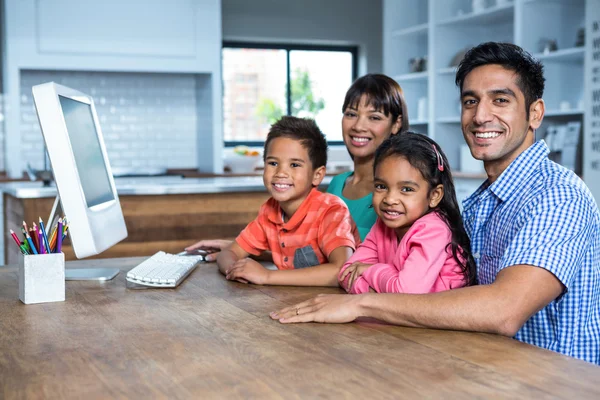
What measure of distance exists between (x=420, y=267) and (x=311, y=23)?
19.1ft

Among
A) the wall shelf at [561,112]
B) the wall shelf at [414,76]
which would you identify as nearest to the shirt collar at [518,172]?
the wall shelf at [561,112]

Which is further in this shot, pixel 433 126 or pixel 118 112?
pixel 118 112

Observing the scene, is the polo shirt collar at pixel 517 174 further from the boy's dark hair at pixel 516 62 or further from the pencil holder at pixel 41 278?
the pencil holder at pixel 41 278

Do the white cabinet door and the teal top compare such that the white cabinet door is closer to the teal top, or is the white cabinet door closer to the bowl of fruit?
the bowl of fruit

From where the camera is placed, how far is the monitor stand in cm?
179

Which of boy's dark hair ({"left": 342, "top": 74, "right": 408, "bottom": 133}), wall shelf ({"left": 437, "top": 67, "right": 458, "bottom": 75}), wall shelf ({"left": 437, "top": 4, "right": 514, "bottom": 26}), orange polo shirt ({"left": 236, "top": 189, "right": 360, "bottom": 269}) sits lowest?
orange polo shirt ({"left": 236, "top": 189, "right": 360, "bottom": 269})

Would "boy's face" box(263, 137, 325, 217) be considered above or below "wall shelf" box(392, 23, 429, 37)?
below

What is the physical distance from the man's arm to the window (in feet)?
19.0

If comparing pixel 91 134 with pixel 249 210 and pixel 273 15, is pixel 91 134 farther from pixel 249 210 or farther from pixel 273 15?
pixel 273 15

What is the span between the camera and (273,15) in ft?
22.2

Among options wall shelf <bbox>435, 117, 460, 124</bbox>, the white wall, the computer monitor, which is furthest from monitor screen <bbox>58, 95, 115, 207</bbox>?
the white wall

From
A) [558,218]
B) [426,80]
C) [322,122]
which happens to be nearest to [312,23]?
[322,122]

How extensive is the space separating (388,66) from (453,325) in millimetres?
4952

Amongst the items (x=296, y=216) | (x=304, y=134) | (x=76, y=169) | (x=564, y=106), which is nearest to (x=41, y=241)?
(x=76, y=169)
